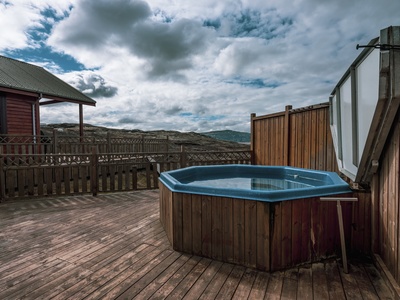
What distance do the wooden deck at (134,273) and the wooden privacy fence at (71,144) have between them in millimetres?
5781

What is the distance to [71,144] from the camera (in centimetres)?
920

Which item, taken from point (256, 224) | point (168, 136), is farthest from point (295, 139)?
point (168, 136)

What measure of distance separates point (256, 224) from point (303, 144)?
137 inches

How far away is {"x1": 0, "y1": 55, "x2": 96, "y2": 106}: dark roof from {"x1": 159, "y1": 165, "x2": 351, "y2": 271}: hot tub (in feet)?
31.7

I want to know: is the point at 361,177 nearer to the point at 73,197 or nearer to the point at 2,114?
the point at 73,197

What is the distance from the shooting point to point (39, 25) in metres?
6.72

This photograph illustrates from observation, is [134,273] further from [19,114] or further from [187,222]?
[19,114]

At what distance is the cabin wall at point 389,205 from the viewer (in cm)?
181

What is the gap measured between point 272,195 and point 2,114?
11.1 m

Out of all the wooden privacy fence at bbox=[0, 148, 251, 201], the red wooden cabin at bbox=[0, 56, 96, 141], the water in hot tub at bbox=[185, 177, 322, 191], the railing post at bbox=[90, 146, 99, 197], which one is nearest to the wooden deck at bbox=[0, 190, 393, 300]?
the wooden privacy fence at bbox=[0, 148, 251, 201]

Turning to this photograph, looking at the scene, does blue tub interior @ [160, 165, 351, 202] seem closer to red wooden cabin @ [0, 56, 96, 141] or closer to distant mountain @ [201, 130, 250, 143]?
red wooden cabin @ [0, 56, 96, 141]

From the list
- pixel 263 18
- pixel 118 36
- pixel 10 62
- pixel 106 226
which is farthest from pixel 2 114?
pixel 263 18

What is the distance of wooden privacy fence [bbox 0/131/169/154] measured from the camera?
856 centimetres

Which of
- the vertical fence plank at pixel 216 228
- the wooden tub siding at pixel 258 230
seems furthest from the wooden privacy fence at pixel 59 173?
the vertical fence plank at pixel 216 228
